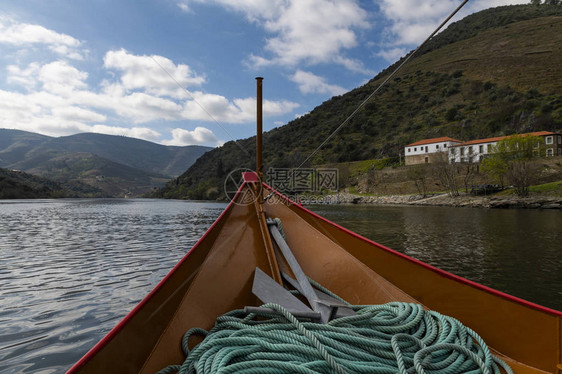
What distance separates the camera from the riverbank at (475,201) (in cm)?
2917

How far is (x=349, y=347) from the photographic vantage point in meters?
2.07

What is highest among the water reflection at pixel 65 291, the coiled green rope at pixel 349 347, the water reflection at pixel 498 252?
the coiled green rope at pixel 349 347

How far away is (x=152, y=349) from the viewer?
224 cm

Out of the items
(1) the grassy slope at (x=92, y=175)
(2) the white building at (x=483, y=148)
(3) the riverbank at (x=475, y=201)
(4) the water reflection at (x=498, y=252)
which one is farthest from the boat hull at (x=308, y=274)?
(1) the grassy slope at (x=92, y=175)

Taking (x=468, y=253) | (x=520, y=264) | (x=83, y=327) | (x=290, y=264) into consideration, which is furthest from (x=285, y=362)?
(x=468, y=253)

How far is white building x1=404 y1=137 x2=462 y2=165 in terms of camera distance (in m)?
57.9

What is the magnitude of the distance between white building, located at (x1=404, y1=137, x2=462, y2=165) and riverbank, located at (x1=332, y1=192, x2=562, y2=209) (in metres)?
16.7

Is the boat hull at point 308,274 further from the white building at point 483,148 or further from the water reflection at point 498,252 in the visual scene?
the white building at point 483,148

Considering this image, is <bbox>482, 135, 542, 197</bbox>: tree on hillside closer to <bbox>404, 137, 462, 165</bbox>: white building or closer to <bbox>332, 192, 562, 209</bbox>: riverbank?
<bbox>332, 192, 562, 209</bbox>: riverbank

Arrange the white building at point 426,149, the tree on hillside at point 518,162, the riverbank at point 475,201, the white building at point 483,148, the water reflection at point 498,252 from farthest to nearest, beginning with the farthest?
the white building at point 426,149 < the white building at point 483,148 < the tree on hillside at point 518,162 < the riverbank at point 475,201 < the water reflection at point 498,252

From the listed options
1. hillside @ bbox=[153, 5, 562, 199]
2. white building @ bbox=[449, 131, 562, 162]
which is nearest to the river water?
white building @ bbox=[449, 131, 562, 162]

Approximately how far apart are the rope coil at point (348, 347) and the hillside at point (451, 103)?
63.2 meters

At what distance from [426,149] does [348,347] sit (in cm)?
6489

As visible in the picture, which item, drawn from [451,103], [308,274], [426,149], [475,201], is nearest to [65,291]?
[308,274]
